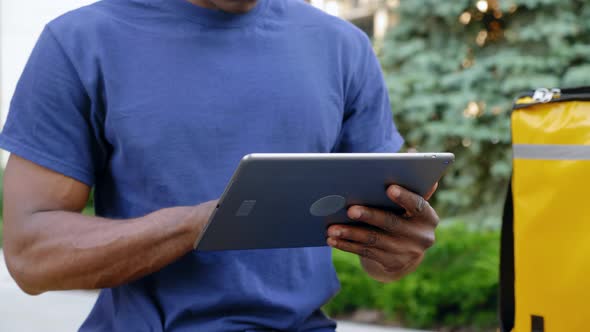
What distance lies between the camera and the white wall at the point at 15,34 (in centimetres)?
911

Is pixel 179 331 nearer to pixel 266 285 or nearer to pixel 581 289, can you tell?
pixel 266 285

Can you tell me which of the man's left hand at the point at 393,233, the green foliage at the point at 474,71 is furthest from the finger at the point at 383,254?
the green foliage at the point at 474,71

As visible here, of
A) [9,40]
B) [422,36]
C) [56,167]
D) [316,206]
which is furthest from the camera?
[9,40]

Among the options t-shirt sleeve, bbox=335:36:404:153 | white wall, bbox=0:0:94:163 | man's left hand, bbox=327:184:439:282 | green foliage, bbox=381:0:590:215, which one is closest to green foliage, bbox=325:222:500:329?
green foliage, bbox=381:0:590:215

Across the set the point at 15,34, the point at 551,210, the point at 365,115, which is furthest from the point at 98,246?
the point at 15,34

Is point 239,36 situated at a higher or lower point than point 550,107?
higher

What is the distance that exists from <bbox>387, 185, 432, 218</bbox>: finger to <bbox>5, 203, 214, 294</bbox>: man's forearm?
1.02 ft

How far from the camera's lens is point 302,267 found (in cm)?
157

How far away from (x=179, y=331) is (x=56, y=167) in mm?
367

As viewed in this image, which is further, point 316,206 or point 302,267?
point 302,267

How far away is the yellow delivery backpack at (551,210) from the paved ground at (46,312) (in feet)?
7.43

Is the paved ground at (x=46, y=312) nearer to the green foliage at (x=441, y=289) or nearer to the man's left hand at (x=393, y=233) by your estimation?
the green foliage at (x=441, y=289)

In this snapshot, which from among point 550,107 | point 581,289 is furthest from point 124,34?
point 581,289

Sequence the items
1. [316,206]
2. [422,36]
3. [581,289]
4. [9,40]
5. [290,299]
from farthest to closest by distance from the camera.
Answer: [9,40]
[422,36]
[581,289]
[290,299]
[316,206]
